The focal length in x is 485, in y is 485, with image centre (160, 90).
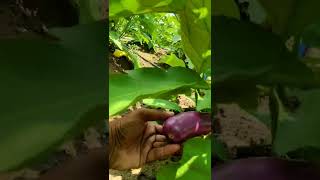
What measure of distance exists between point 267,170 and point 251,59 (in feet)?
0.25

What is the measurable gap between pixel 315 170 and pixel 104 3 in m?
A: 0.18

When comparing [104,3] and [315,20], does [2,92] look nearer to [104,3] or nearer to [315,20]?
[104,3]

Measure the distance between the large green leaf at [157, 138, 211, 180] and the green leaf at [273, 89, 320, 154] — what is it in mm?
296

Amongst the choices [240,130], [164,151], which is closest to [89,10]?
[240,130]

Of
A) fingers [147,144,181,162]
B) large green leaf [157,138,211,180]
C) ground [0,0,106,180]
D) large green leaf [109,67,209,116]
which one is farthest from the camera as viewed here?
fingers [147,144,181,162]

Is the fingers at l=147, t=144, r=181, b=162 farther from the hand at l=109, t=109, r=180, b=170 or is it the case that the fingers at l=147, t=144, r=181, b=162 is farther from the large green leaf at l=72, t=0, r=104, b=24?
the large green leaf at l=72, t=0, r=104, b=24

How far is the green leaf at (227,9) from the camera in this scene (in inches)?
13.0

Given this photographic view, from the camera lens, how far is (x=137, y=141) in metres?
0.78

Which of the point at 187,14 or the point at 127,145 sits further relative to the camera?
the point at 127,145

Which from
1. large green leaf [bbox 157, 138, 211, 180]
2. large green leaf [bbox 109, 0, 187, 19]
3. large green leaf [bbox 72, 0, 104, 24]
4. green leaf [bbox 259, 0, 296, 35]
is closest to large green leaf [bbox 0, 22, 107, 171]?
large green leaf [bbox 72, 0, 104, 24]

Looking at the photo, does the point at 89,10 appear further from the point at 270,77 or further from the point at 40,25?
the point at 270,77

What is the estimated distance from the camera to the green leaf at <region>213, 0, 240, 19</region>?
33 centimetres

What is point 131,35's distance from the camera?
6.55 feet

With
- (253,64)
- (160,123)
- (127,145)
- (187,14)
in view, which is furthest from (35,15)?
(160,123)
